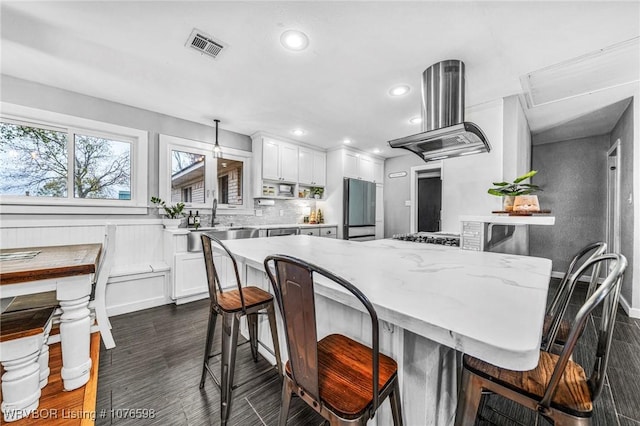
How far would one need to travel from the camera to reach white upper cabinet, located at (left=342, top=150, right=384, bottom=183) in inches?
196

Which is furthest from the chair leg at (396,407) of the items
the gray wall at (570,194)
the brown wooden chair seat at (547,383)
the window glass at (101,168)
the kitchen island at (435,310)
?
the gray wall at (570,194)

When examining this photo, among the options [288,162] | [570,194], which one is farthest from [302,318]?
[570,194]

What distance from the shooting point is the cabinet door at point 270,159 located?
417 centimetres

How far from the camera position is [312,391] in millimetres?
780

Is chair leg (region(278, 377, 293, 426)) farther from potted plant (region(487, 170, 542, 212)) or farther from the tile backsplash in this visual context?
the tile backsplash

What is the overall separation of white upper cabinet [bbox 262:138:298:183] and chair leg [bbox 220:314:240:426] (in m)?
3.10

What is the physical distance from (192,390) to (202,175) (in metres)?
3.00

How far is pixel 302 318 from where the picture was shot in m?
0.74

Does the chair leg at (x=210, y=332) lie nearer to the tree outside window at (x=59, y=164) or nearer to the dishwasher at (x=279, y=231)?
the dishwasher at (x=279, y=231)

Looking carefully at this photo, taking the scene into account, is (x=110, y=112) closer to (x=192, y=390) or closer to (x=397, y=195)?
(x=192, y=390)

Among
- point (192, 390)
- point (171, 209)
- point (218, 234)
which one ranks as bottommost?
point (192, 390)

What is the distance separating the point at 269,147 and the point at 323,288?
3703mm

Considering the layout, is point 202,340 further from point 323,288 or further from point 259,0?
point 259,0

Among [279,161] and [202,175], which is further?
[279,161]
